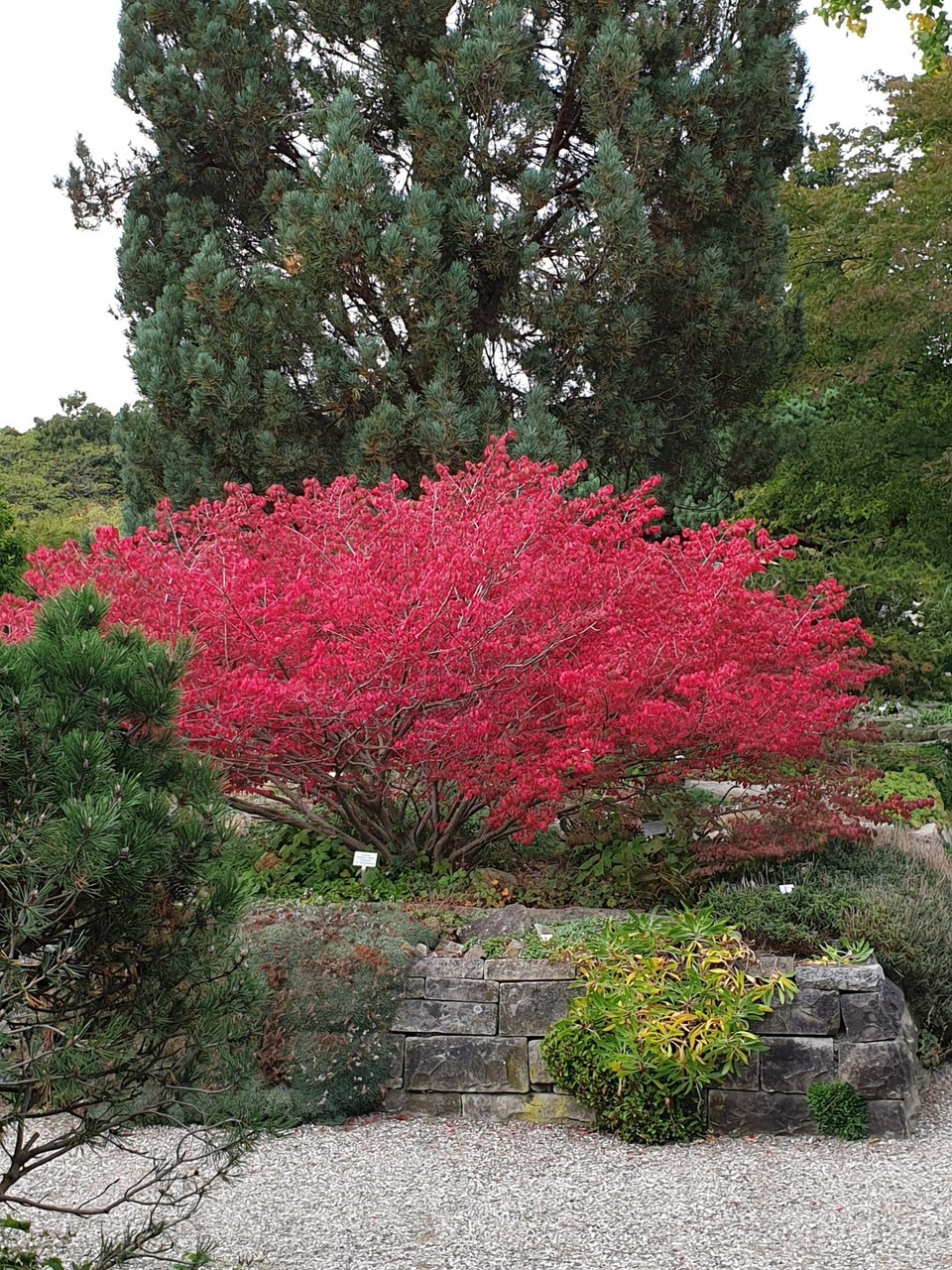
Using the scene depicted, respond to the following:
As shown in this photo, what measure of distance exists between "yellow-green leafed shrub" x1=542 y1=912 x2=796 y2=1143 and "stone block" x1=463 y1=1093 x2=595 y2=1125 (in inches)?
4.2

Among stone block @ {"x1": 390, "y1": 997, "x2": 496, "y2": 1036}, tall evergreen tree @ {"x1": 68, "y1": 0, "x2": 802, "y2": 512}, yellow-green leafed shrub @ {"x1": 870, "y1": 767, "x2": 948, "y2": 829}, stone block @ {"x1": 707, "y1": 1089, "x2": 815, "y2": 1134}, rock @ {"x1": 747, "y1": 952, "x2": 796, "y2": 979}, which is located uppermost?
tall evergreen tree @ {"x1": 68, "y1": 0, "x2": 802, "y2": 512}

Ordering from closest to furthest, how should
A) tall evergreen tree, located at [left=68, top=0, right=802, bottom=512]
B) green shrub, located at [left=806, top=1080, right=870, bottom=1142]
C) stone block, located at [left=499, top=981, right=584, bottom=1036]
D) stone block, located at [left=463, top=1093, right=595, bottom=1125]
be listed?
green shrub, located at [left=806, top=1080, right=870, bottom=1142] → stone block, located at [left=463, top=1093, right=595, bottom=1125] → stone block, located at [left=499, top=981, right=584, bottom=1036] → tall evergreen tree, located at [left=68, top=0, right=802, bottom=512]

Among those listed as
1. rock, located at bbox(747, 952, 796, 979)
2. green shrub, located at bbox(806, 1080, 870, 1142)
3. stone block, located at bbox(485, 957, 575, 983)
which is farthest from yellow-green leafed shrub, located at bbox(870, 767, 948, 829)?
stone block, located at bbox(485, 957, 575, 983)

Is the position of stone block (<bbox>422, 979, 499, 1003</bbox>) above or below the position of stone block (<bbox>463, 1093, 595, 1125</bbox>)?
above

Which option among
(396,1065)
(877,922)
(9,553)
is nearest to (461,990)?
(396,1065)

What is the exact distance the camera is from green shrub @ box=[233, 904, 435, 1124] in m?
4.79

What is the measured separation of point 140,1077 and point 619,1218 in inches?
66.0

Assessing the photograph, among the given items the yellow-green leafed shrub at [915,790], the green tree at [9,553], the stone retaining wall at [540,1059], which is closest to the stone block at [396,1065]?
the stone retaining wall at [540,1059]

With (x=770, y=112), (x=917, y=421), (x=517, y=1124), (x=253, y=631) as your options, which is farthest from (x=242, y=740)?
(x=917, y=421)

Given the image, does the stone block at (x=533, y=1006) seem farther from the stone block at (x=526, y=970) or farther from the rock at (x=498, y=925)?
the rock at (x=498, y=925)

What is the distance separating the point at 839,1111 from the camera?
4.60m

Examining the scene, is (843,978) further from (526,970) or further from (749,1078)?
(526,970)

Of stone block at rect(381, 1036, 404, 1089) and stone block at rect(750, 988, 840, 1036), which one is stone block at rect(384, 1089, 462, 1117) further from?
stone block at rect(750, 988, 840, 1036)

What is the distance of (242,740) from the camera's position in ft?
19.2
